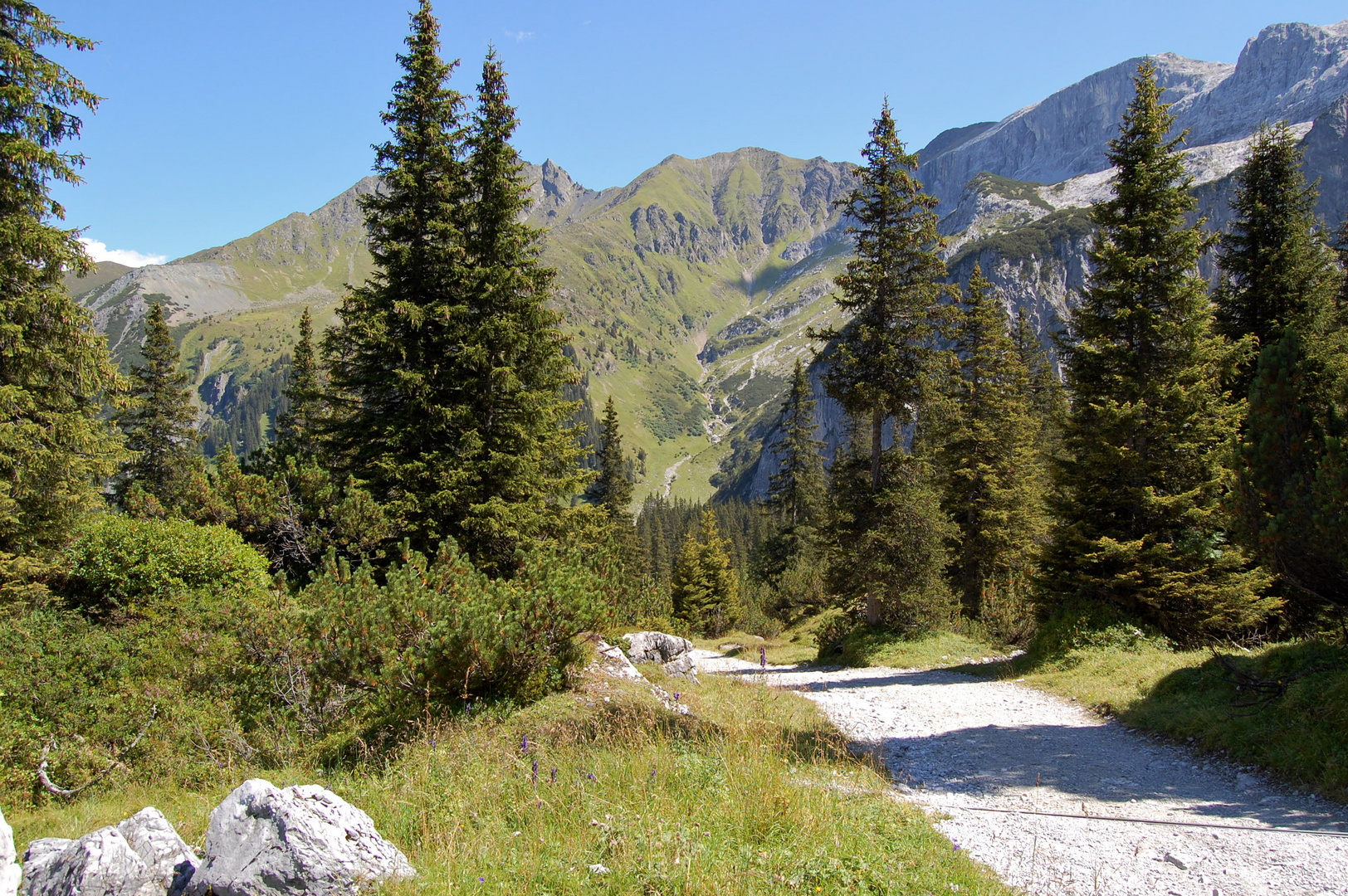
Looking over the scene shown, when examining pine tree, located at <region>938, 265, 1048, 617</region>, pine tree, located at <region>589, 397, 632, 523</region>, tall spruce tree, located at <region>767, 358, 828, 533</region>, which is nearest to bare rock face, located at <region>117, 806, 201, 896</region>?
pine tree, located at <region>938, 265, 1048, 617</region>

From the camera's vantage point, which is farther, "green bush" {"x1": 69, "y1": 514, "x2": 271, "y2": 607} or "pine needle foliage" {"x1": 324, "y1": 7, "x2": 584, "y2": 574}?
"pine needle foliage" {"x1": 324, "y1": 7, "x2": 584, "y2": 574}

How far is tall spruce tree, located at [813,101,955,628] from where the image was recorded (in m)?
18.0

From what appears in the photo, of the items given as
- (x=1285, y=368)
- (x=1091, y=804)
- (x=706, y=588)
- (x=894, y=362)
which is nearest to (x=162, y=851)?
(x=1091, y=804)

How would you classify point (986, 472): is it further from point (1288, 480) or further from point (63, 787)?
point (63, 787)

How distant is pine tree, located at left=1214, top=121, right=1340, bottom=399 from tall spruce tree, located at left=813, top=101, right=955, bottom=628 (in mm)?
6858

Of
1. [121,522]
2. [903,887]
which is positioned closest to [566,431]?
[121,522]

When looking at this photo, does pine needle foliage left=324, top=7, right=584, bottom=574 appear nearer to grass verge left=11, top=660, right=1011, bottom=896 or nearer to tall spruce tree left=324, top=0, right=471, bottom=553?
tall spruce tree left=324, top=0, right=471, bottom=553

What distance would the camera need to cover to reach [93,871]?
4027 mm

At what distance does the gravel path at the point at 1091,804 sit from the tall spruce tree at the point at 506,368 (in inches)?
301

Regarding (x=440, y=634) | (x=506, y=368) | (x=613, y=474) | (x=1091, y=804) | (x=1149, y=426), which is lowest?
(x=1091, y=804)

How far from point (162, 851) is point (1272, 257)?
910 inches

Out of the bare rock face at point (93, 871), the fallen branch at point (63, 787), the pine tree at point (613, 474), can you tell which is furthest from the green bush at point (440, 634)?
the pine tree at point (613, 474)

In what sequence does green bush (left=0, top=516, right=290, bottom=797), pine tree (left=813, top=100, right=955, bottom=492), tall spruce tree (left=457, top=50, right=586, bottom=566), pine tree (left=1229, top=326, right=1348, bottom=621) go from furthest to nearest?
pine tree (left=813, top=100, right=955, bottom=492)
tall spruce tree (left=457, top=50, right=586, bottom=566)
green bush (left=0, top=516, right=290, bottom=797)
pine tree (left=1229, top=326, right=1348, bottom=621)

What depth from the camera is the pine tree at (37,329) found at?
10516 mm
